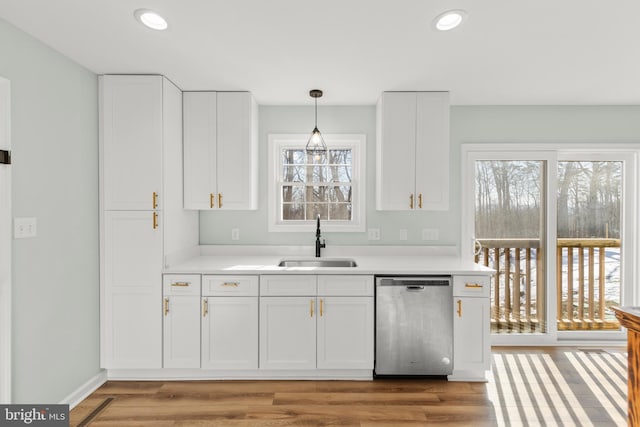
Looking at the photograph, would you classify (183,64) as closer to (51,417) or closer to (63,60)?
(63,60)

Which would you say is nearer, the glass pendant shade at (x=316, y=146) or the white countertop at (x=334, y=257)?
the white countertop at (x=334, y=257)

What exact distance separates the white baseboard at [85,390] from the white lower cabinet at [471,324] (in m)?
2.75

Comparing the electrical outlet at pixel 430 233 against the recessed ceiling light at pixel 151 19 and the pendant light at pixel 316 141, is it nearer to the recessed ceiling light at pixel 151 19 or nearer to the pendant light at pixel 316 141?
the pendant light at pixel 316 141

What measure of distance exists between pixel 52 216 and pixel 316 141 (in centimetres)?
214

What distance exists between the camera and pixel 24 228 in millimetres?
2076

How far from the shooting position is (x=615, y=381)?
9.20 ft

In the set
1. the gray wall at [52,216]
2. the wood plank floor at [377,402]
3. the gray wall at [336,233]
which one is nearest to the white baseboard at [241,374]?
the wood plank floor at [377,402]

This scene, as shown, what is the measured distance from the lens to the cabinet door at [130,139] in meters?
2.72

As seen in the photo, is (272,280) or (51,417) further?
(272,280)

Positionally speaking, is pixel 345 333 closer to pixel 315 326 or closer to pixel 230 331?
pixel 315 326

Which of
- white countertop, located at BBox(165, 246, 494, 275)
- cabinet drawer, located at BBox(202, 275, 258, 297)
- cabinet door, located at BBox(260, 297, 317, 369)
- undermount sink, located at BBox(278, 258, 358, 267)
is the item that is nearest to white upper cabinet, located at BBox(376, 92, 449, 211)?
white countertop, located at BBox(165, 246, 494, 275)

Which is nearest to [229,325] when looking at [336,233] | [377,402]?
[377,402]

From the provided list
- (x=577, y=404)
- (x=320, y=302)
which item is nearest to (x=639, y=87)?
(x=577, y=404)

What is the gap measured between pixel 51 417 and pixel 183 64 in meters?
2.39
